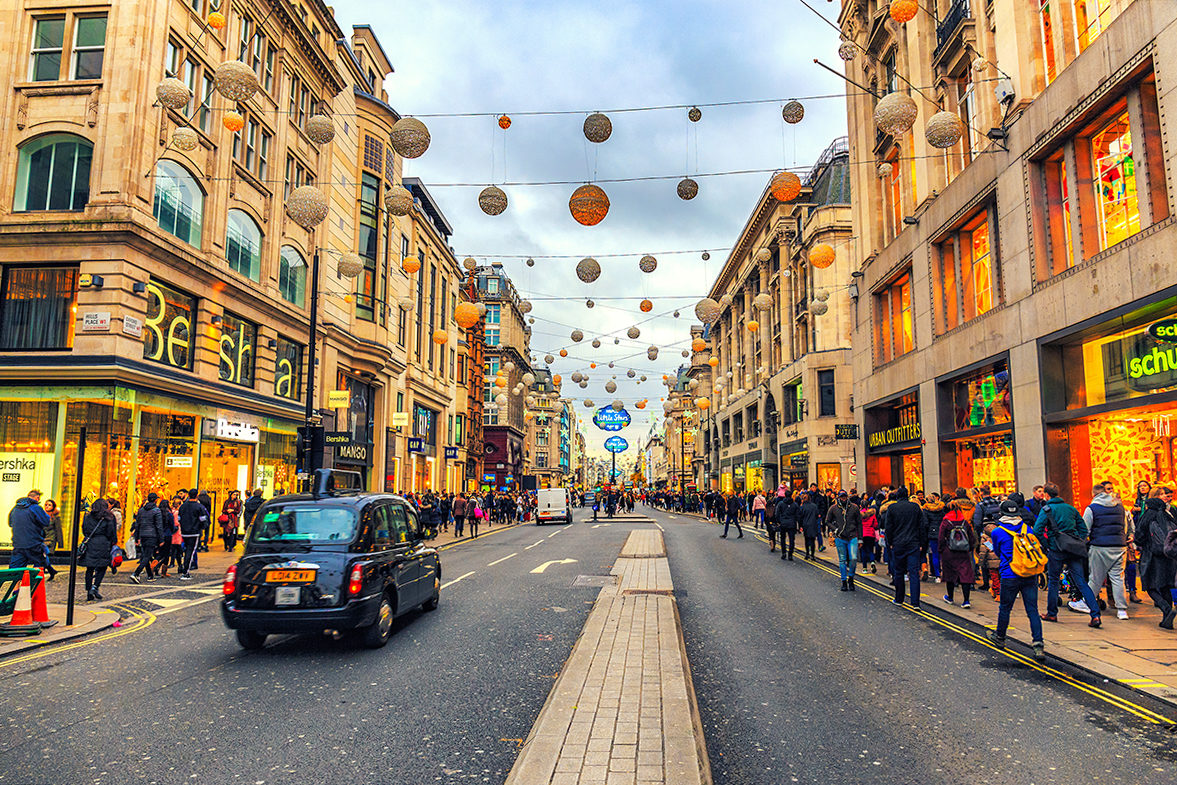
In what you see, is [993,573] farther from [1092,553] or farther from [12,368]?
[12,368]

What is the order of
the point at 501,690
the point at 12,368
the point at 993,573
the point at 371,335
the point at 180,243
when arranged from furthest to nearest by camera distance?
the point at 371,335 → the point at 180,243 → the point at 12,368 → the point at 993,573 → the point at 501,690

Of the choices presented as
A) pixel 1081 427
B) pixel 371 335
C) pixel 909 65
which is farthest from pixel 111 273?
pixel 909 65

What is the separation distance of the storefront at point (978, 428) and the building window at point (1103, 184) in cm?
342

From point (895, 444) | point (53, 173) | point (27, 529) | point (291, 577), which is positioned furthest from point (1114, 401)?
point (53, 173)

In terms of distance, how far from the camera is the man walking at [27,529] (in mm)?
11070

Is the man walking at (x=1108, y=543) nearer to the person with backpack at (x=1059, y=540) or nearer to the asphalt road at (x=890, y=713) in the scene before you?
the person with backpack at (x=1059, y=540)

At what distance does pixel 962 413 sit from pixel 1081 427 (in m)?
5.39

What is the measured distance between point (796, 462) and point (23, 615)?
4098cm

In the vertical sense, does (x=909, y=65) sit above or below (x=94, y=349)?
above

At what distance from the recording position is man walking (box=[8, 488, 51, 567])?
11.1 meters

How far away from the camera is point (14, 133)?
19.1 m

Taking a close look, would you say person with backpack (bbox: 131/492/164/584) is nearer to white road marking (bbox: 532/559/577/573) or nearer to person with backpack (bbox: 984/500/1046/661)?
white road marking (bbox: 532/559/577/573)

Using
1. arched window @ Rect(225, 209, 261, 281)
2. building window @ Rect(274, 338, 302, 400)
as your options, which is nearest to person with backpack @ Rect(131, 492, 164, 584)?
arched window @ Rect(225, 209, 261, 281)

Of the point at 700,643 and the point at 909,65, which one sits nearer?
the point at 700,643
